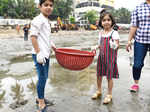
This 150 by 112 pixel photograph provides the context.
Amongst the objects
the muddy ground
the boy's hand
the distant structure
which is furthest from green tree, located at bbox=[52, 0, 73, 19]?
the boy's hand

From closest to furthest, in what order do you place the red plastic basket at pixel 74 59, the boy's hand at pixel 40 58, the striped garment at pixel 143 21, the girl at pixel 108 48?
the boy's hand at pixel 40 58 < the red plastic basket at pixel 74 59 < the girl at pixel 108 48 < the striped garment at pixel 143 21

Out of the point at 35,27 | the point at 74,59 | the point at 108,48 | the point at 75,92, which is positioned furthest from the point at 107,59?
the point at 35,27

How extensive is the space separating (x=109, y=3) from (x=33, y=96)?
315 ft

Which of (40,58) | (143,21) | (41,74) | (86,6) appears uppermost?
(86,6)

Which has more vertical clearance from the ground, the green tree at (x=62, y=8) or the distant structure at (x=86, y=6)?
the distant structure at (x=86, y=6)

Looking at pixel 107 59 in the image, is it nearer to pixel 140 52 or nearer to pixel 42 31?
pixel 140 52

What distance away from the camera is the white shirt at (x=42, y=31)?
236cm

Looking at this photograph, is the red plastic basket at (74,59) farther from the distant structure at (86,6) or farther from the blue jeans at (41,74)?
the distant structure at (86,6)

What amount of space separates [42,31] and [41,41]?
0.45 feet

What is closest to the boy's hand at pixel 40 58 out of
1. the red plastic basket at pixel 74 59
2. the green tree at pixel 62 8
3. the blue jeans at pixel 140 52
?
the red plastic basket at pixel 74 59

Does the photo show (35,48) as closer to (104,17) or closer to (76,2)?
(104,17)

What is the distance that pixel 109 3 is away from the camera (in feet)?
305

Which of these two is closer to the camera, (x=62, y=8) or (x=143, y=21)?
(x=143, y=21)

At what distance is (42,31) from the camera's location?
2.46 metres
